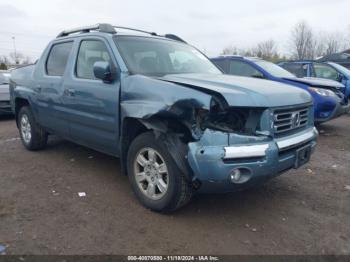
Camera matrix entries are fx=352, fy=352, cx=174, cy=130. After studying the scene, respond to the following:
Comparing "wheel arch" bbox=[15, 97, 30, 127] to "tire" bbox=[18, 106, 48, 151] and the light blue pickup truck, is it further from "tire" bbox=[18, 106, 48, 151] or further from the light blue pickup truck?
the light blue pickup truck

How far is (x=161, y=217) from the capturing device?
11.7 feet

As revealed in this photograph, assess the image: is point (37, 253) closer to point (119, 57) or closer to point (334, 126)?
point (119, 57)

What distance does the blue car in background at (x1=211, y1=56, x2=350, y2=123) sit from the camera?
7.29m


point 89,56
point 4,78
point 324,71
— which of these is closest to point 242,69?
point 324,71

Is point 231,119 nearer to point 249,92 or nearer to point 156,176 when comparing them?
point 249,92

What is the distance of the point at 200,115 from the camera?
316cm

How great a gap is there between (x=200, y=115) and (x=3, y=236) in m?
2.10

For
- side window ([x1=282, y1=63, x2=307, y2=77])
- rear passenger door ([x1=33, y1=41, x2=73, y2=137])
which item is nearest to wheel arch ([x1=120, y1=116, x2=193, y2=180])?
rear passenger door ([x1=33, y1=41, x2=73, y2=137])

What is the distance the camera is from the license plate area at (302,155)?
352 centimetres

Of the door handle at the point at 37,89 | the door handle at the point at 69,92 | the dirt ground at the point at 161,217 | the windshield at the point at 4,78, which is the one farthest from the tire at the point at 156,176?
the windshield at the point at 4,78

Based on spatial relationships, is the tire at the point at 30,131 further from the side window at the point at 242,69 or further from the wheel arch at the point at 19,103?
the side window at the point at 242,69

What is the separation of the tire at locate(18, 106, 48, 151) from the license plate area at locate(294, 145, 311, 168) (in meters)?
4.16

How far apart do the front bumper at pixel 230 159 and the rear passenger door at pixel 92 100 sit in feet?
4.12

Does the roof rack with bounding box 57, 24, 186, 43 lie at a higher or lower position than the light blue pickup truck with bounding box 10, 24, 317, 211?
higher
